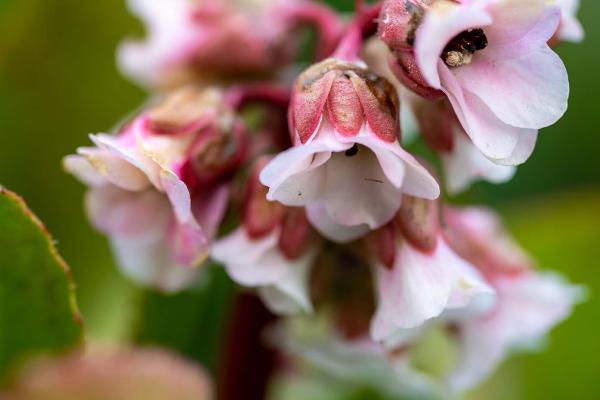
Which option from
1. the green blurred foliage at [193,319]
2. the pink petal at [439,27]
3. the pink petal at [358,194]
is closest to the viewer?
the pink petal at [439,27]

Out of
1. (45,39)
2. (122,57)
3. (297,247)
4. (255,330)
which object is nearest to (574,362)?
(255,330)

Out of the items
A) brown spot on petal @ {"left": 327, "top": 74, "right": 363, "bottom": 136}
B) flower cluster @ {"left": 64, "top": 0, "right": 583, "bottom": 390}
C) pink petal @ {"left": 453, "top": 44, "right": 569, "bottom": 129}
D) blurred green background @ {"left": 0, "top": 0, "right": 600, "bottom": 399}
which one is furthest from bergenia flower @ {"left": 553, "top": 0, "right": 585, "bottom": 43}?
blurred green background @ {"left": 0, "top": 0, "right": 600, "bottom": 399}

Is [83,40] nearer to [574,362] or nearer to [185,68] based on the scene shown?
[185,68]

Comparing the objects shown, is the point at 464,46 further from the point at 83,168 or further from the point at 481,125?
the point at 83,168

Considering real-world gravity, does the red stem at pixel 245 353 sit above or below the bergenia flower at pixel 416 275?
below

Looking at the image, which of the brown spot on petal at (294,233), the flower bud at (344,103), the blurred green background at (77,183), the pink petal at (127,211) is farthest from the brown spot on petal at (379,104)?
the blurred green background at (77,183)

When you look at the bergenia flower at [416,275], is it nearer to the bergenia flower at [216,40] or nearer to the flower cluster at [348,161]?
the flower cluster at [348,161]

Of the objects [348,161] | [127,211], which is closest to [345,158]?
[348,161]
